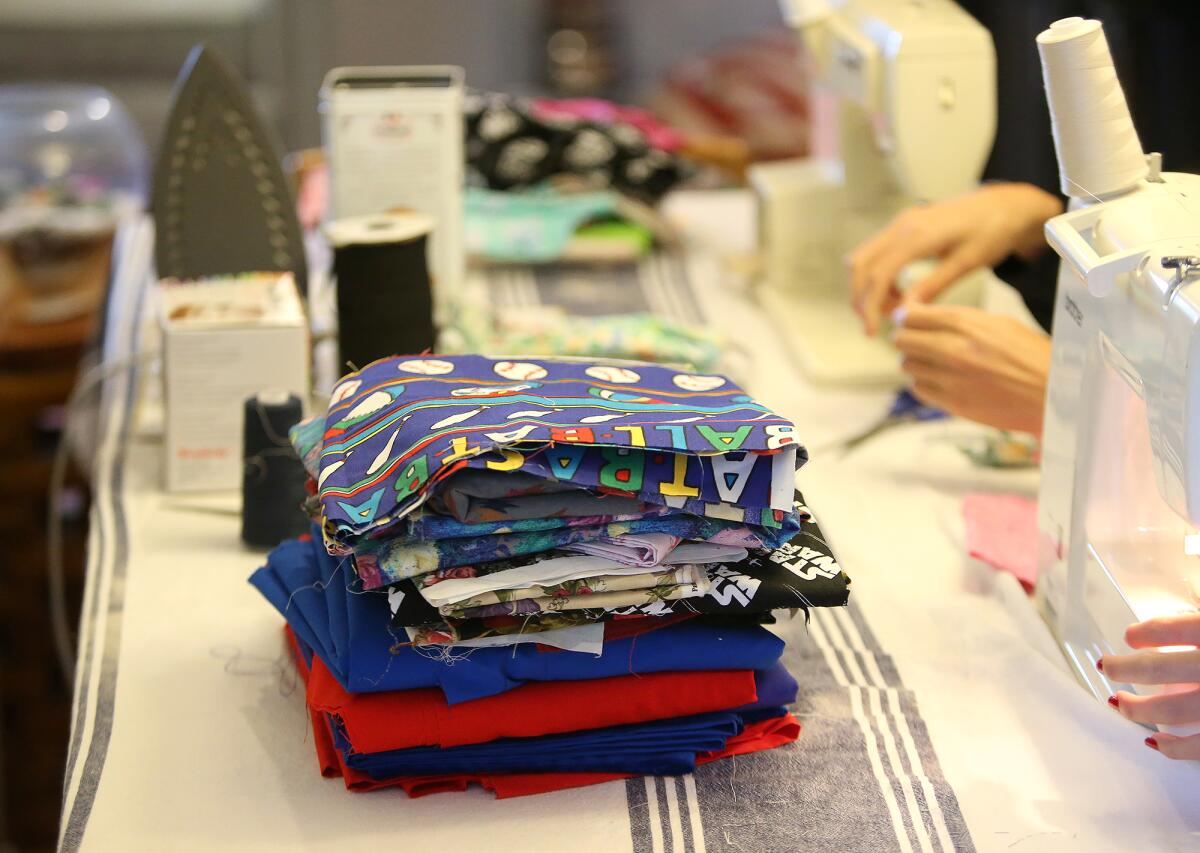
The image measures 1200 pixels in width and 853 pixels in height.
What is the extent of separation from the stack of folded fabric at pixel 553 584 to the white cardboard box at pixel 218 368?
1.18ft

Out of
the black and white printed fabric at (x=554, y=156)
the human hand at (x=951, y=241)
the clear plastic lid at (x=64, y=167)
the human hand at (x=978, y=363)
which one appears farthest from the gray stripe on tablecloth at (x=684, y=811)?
the clear plastic lid at (x=64, y=167)

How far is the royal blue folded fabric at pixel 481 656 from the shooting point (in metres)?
0.82

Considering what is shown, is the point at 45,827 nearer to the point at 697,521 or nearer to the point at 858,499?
the point at 858,499

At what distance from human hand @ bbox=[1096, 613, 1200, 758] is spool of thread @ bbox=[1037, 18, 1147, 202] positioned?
0.30 metres

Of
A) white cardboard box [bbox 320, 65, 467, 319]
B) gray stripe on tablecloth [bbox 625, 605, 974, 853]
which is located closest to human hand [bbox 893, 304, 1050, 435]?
gray stripe on tablecloth [bbox 625, 605, 974, 853]

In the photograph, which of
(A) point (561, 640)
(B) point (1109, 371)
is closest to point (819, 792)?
(A) point (561, 640)

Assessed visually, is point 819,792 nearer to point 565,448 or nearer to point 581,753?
point 581,753

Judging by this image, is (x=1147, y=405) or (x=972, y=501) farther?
(x=972, y=501)

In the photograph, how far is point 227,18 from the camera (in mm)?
3697

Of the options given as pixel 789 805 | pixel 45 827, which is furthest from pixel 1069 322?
pixel 45 827

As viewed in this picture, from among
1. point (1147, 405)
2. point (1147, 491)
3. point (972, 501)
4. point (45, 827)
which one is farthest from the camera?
point (45, 827)

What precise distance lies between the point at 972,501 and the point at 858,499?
0.11 meters

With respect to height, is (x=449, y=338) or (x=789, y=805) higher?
(x=449, y=338)

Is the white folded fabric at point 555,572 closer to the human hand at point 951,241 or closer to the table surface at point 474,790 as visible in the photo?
the table surface at point 474,790
